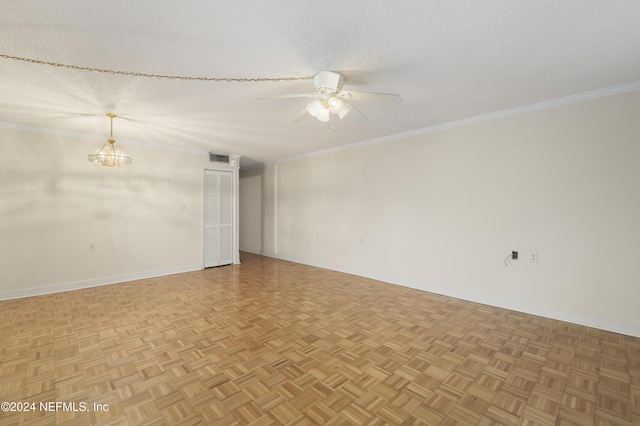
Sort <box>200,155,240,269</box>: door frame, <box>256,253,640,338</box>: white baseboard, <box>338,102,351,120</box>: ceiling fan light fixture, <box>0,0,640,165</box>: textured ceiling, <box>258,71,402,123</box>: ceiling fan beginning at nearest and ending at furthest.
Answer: <box>0,0,640,165</box>: textured ceiling < <box>258,71,402,123</box>: ceiling fan < <box>338,102,351,120</box>: ceiling fan light fixture < <box>256,253,640,338</box>: white baseboard < <box>200,155,240,269</box>: door frame

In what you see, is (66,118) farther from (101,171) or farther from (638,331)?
(638,331)

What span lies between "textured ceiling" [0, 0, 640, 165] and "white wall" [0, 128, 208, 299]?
0.93 metres

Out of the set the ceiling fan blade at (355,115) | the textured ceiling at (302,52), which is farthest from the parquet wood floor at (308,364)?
the textured ceiling at (302,52)

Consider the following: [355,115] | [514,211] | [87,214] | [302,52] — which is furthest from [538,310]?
[87,214]

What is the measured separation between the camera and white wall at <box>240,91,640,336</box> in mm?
2832

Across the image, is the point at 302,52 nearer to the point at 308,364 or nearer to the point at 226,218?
the point at 308,364

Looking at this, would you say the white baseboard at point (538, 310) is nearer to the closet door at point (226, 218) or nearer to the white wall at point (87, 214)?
the closet door at point (226, 218)

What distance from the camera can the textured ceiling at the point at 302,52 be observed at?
1656 mm

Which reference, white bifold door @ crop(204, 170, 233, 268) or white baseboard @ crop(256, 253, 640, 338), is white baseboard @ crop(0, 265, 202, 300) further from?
white baseboard @ crop(256, 253, 640, 338)

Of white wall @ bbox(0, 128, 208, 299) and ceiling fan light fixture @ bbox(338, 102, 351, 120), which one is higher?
ceiling fan light fixture @ bbox(338, 102, 351, 120)

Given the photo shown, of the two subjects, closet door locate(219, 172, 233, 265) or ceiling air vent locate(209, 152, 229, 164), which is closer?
ceiling air vent locate(209, 152, 229, 164)

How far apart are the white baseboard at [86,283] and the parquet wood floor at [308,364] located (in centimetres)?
21

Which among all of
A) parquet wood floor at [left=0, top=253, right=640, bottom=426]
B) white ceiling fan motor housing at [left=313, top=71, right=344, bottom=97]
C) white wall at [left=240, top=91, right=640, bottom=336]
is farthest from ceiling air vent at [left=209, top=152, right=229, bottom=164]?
white ceiling fan motor housing at [left=313, top=71, right=344, bottom=97]

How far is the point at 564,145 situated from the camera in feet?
10.2
